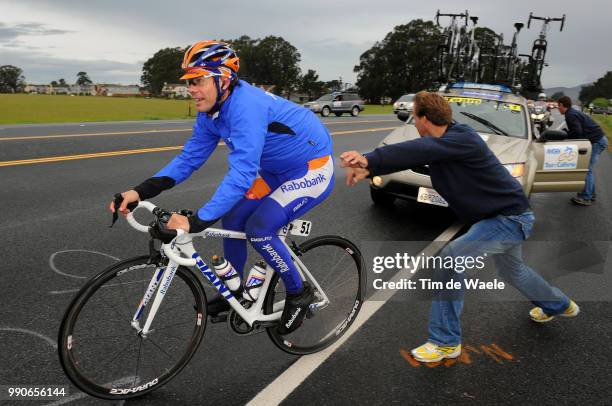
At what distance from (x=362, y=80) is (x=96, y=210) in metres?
102

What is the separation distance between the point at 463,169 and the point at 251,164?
141 cm

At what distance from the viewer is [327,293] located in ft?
12.3

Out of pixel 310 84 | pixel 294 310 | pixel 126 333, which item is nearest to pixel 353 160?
pixel 294 310

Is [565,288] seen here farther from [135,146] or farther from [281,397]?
[135,146]

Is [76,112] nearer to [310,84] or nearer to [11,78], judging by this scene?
[310,84]

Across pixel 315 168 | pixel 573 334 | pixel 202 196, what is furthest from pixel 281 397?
pixel 202 196

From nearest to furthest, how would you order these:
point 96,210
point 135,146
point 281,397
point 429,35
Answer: point 281,397, point 96,210, point 135,146, point 429,35

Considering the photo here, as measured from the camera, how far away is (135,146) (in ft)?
44.7

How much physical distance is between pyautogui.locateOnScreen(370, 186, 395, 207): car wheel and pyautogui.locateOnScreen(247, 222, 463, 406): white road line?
291 cm

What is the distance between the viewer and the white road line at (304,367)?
2.91 metres

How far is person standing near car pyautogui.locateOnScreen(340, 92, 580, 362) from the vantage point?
310cm

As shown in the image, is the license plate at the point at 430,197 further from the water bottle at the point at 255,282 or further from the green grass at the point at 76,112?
the green grass at the point at 76,112

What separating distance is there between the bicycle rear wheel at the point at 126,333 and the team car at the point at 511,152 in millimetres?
4189

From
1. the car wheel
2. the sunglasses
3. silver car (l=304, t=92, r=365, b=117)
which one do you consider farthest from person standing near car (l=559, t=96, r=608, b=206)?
silver car (l=304, t=92, r=365, b=117)
